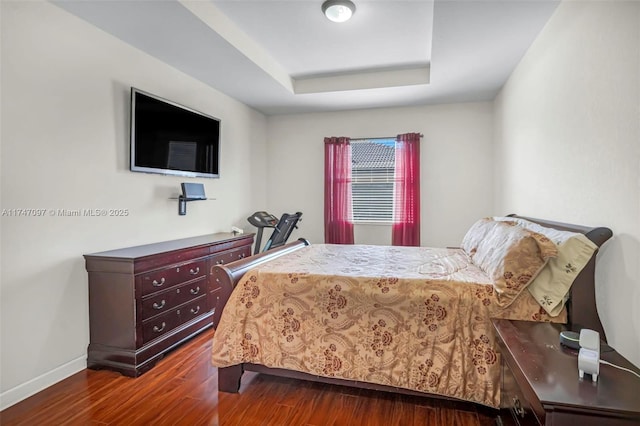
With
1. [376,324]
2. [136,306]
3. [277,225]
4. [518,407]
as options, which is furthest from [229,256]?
[518,407]

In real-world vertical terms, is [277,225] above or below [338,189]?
below

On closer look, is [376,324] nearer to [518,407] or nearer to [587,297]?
[518,407]

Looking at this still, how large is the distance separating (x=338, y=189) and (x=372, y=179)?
50 cm

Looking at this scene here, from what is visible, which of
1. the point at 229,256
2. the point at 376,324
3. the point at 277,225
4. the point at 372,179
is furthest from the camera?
the point at 372,179

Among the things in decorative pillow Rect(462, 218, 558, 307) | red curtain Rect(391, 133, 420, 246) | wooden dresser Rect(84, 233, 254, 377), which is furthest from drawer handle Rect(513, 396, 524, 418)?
red curtain Rect(391, 133, 420, 246)

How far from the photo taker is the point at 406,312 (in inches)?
73.2

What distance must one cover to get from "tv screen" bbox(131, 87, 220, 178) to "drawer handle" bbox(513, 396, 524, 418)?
2.96m

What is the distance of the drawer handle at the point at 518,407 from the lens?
4.43 feet

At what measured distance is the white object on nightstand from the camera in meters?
1.19

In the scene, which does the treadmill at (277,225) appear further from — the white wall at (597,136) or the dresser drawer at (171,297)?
the white wall at (597,136)

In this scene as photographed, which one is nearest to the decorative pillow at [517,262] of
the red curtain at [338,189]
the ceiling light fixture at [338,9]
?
the ceiling light fixture at [338,9]

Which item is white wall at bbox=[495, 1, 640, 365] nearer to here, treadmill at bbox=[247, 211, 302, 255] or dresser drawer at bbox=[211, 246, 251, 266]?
treadmill at bbox=[247, 211, 302, 255]

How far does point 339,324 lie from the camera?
1.95 metres

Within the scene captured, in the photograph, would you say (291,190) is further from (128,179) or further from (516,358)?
(516,358)
